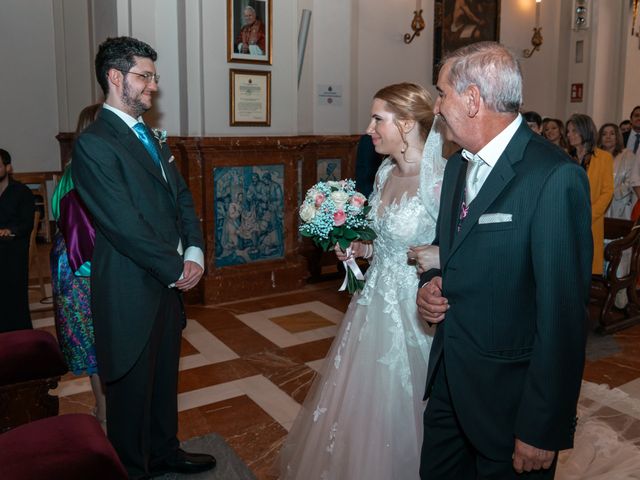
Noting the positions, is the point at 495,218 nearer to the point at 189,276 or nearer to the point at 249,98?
the point at 189,276

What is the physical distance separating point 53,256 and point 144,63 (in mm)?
1185

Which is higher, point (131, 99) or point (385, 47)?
point (385, 47)

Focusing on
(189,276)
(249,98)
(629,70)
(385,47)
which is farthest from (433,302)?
(629,70)

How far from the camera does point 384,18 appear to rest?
25.5ft

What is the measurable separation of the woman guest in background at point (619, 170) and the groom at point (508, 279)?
5.50m

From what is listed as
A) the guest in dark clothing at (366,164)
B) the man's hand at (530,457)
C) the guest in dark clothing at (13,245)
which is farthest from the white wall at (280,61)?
the man's hand at (530,457)

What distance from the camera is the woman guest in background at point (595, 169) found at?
17.0ft

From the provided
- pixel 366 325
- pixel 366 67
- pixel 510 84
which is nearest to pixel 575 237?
pixel 510 84

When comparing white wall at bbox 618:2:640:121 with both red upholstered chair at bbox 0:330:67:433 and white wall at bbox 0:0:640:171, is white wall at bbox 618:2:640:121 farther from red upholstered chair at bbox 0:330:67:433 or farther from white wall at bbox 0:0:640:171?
red upholstered chair at bbox 0:330:67:433

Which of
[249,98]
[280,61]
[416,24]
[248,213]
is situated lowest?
[248,213]

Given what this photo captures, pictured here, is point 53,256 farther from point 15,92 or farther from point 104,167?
point 15,92

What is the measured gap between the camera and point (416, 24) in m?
7.88

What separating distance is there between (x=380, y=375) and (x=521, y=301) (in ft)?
3.58

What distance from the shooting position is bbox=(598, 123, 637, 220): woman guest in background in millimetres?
6594
